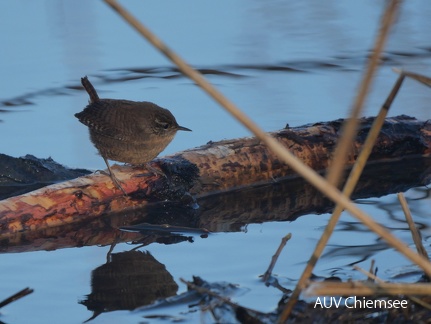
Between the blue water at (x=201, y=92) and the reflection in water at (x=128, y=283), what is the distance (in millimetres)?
65

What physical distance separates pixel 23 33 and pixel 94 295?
542 centimetres

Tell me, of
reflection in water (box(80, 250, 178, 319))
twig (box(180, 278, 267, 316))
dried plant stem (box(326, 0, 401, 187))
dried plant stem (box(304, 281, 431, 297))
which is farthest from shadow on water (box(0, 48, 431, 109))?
dried plant stem (box(326, 0, 401, 187))

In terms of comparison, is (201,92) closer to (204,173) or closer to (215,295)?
(204,173)

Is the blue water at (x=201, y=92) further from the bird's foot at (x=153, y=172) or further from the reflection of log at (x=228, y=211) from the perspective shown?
the bird's foot at (x=153, y=172)

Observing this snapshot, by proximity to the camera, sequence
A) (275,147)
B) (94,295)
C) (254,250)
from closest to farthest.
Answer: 1. (275,147)
2. (94,295)
3. (254,250)

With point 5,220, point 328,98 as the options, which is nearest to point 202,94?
point 328,98

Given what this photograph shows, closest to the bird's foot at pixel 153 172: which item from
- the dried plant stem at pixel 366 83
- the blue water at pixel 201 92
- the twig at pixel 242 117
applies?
the blue water at pixel 201 92

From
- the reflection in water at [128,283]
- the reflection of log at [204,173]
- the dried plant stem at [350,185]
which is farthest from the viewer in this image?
the reflection of log at [204,173]

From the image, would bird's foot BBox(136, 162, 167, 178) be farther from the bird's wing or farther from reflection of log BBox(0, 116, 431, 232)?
the bird's wing

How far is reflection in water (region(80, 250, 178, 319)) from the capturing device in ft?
14.6

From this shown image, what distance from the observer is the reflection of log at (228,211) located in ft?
18.1

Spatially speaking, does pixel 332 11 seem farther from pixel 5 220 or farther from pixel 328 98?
pixel 5 220

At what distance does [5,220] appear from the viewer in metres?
5.45

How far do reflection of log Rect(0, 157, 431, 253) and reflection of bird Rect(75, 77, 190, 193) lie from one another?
540mm
